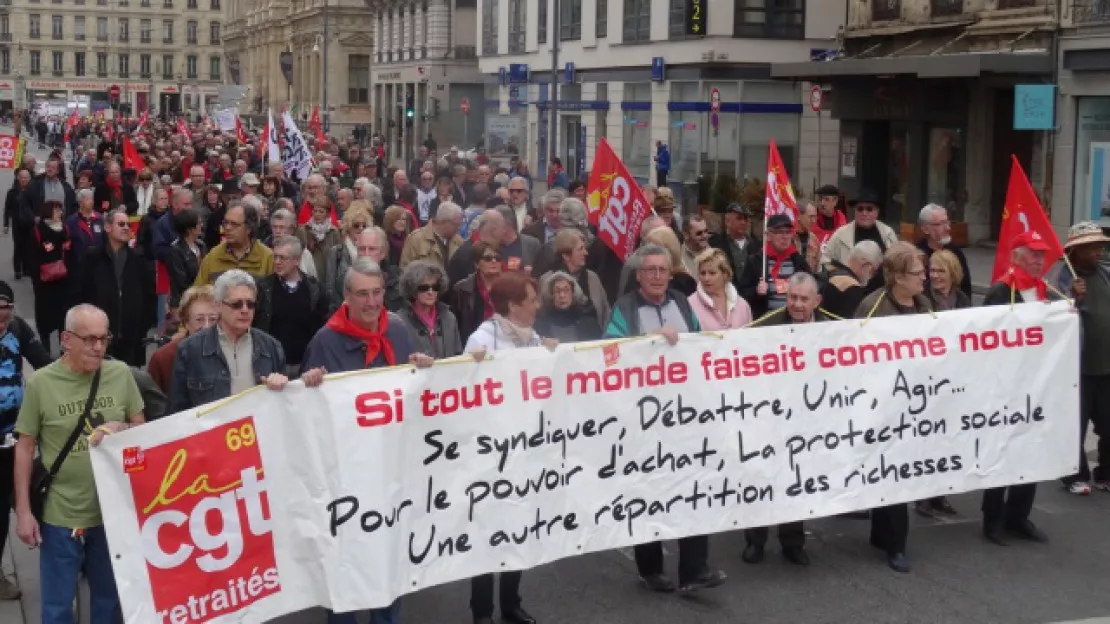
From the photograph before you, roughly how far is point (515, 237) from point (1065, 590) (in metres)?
4.63

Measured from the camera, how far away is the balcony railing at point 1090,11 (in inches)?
961

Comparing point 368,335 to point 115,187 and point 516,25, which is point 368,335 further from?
point 516,25

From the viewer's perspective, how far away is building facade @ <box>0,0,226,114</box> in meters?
131

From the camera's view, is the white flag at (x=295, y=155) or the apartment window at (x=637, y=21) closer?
the white flag at (x=295, y=155)

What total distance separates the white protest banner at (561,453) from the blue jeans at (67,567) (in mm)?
363

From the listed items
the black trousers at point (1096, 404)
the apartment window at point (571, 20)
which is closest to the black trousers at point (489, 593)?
the black trousers at point (1096, 404)

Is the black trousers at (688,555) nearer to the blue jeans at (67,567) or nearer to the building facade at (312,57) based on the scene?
the blue jeans at (67,567)

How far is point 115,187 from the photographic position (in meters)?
20.3

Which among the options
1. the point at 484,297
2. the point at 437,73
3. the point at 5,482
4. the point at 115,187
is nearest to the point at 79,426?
the point at 5,482

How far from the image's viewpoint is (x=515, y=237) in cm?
1065

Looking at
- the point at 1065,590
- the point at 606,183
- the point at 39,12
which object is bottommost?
the point at 1065,590

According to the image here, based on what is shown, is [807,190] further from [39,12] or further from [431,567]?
[39,12]

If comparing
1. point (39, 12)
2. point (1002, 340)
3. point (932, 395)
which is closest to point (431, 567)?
point (932, 395)

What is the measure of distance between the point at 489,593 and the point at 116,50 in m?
135
